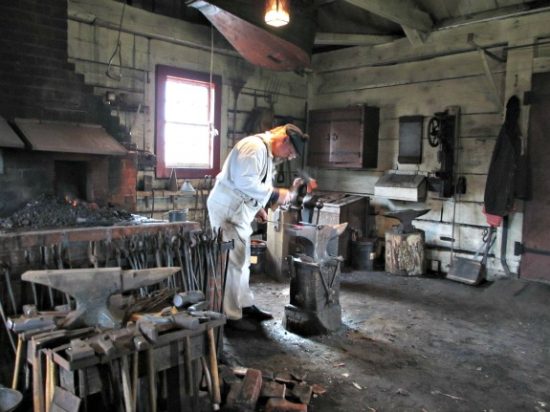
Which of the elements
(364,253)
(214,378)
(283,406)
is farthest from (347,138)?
(214,378)

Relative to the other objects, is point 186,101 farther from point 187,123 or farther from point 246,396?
point 246,396

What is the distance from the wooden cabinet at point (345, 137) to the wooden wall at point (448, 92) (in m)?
0.20

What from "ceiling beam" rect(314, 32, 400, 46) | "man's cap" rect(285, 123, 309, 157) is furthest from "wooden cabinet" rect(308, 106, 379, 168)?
"man's cap" rect(285, 123, 309, 157)

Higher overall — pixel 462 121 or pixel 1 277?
pixel 462 121

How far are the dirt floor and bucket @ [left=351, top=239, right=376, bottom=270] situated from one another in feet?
2.97

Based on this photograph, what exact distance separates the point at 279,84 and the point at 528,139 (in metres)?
3.39

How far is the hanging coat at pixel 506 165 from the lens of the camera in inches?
197

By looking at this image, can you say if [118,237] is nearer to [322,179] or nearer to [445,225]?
[445,225]

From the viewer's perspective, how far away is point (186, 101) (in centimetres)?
588

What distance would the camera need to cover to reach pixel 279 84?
6910 mm

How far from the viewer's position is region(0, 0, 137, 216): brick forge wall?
352cm

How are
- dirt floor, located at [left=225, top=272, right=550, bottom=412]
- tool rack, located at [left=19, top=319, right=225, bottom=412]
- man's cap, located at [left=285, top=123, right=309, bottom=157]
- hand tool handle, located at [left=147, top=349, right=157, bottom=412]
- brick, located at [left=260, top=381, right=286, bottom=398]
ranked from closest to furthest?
1. tool rack, located at [left=19, top=319, right=225, bottom=412]
2. hand tool handle, located at [left=147, top=349, right=157, bottom=412]
3. brick, located at [left=260, top=381, right=286, bottom=398]
4. dirt floor, located at [left=225, top=272, right=550, bottom=412]
5. man's cap, located at [left=285, top=123, right=309, bottom=157]

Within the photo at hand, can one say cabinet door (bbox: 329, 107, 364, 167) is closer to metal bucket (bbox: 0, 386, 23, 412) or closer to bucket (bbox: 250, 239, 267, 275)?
bucket (bbox: 250, 239, 267, 275)

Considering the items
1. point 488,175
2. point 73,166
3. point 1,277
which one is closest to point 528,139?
point 488,175
